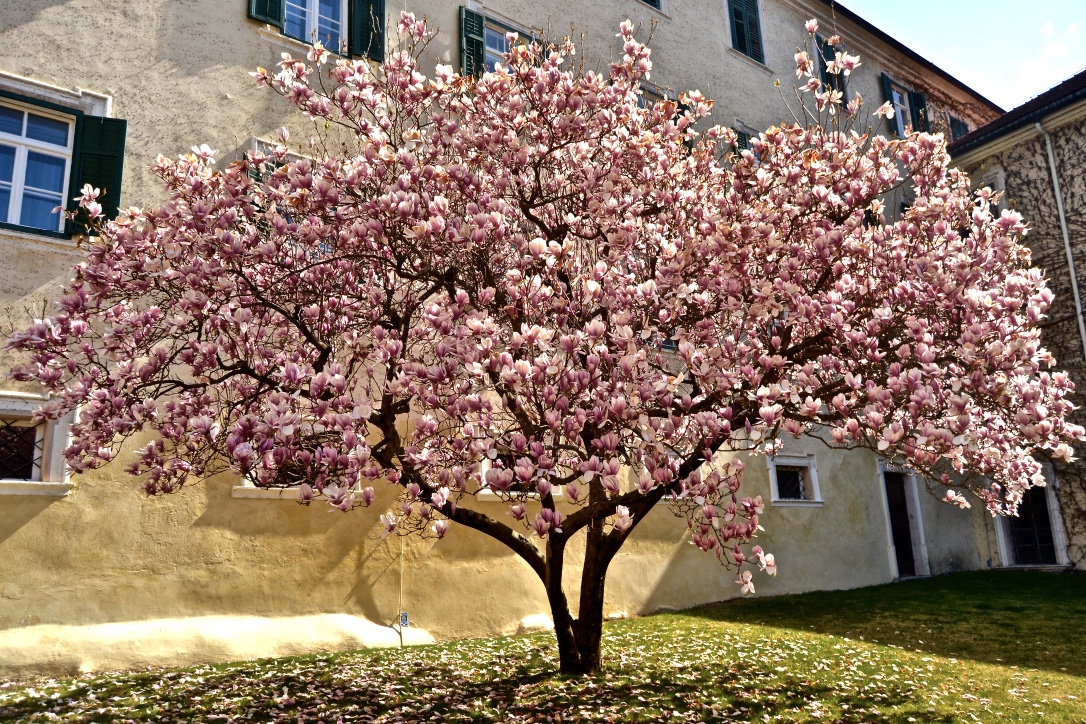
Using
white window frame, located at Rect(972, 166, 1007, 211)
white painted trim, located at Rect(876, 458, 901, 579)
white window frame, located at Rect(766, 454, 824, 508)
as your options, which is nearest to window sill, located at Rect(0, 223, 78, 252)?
white window frame, located at Rect(766, 454, 824, 508)

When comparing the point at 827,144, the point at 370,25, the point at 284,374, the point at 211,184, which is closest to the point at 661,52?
the point at 370,25

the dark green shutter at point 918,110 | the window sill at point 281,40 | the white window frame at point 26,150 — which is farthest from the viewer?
the dark green shutter at point 918,110

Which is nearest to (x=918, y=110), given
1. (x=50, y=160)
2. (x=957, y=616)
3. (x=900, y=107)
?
(x=900, y=107)

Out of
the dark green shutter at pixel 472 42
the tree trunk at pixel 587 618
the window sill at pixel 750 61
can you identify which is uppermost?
the window sill at pixel 750 61

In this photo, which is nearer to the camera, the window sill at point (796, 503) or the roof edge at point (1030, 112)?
the window sill at point (796, 503)

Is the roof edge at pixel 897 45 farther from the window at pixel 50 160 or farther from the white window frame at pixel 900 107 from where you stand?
the window at pixel 50 160

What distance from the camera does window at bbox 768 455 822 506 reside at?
16.2m

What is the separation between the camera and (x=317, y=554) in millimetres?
10398

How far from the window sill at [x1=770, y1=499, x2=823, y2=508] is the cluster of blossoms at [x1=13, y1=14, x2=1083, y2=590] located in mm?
7453

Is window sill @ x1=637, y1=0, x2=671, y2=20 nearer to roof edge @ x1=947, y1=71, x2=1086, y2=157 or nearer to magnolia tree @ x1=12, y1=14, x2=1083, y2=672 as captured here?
magnolia tree @ x1=12, y1=14, x2=1083, y2=672

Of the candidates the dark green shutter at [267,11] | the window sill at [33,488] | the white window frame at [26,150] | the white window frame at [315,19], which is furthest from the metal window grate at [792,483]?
the white window frame at [26,150]

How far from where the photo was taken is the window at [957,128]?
23859 millimetres

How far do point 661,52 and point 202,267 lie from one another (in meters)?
13.0

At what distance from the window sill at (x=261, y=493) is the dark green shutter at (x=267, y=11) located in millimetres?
6806
